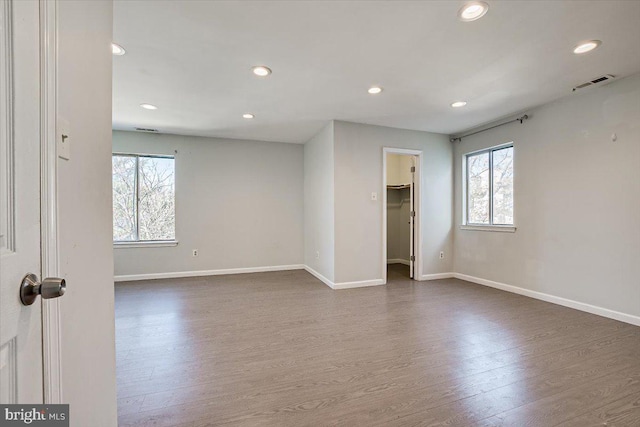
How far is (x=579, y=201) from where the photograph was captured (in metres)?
3.09

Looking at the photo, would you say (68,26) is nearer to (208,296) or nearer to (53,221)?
(53,221)

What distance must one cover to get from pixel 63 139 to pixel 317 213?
153 inches

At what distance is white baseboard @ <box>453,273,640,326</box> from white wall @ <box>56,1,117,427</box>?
437 cm

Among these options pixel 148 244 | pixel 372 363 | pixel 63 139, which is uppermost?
pixel 63 139

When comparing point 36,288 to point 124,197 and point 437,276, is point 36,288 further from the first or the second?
→ point 437,276

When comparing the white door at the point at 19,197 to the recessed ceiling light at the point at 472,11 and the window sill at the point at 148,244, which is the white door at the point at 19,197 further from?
the window sill at the point at 148,244

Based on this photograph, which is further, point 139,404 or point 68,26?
point 139,404

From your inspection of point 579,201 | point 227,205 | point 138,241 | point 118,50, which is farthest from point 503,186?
point 138,241

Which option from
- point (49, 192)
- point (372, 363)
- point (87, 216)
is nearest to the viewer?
point (49, 192)

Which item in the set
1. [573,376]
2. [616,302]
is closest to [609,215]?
[616,302]

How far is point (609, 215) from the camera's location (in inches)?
112

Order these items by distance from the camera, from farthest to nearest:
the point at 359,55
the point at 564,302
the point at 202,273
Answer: the point at 202,273, the point at 564,302, the point at 359,55

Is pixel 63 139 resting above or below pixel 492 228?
above

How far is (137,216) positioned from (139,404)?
3848 millimetres
